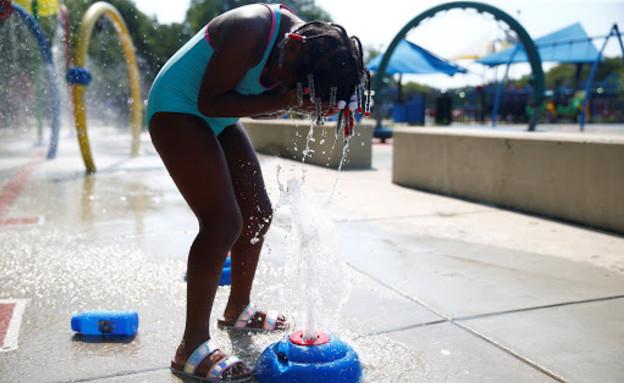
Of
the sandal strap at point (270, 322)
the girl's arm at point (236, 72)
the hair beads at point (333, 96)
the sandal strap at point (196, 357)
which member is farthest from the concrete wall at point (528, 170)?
the sandal strap at point (196, 357)

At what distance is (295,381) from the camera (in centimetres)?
202

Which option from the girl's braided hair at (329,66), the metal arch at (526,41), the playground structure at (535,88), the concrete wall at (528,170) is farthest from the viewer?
Answer: the playground structure at (535,88)

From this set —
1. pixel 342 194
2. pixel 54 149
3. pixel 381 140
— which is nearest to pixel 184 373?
pixel 342 194

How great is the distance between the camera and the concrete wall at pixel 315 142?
924cm

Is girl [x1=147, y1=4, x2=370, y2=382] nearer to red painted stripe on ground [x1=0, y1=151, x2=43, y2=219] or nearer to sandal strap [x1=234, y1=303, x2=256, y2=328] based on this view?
sandal strap [x1=234, y1=303, x2=256, y2=328]

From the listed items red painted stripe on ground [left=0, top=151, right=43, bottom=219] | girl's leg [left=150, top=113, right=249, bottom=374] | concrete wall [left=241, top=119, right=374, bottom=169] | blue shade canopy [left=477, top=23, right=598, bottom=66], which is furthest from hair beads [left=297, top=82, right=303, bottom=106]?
blue shade canopy [left=477, top=23, right=598, bottom=66]

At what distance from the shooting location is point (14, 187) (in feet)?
22.5

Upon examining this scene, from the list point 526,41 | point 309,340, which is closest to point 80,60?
point 309,340

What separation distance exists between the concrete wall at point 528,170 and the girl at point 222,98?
3.42 metres

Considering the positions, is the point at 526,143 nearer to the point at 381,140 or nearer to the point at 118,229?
the point at 118,229

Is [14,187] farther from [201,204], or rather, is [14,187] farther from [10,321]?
[201,204]

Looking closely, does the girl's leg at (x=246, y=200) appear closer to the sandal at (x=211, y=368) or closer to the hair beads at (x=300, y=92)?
the sandal at (x=211, y=368)

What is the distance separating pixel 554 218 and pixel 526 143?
0.78 meters

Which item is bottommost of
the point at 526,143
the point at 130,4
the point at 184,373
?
the point at 184,373
